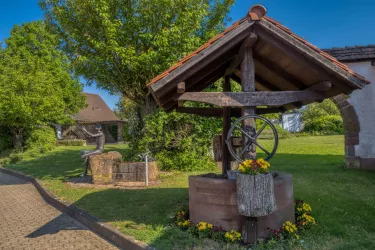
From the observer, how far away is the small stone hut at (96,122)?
124 feet

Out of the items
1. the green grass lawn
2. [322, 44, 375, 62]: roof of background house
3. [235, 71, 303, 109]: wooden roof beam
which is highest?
[322, 44, 375, 62]: roof of background house

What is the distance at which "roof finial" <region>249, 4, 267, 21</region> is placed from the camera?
4301 mm

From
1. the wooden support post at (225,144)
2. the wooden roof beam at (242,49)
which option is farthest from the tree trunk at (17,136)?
the wooden roof beam at (242,49)

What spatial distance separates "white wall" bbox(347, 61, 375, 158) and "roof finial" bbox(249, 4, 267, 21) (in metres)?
7.55

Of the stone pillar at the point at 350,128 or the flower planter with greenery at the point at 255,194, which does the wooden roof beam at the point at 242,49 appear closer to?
the flower planter with greenery at the point at 255,194

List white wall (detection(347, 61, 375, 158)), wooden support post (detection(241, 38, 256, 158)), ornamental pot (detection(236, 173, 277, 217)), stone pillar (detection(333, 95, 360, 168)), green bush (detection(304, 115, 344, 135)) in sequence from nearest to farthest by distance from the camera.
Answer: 1. ornamental pot (detection(236, 173, 277, 217))
2. wooden support post (detection(241, 38, 256, 158))
3. white wall (detection(347, 61, 375, 158))
4. stone pillar (detection(333, 95, 360, 168))
5. green bush (detection(304, 115, 344, 135))

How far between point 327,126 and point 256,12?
32.4m

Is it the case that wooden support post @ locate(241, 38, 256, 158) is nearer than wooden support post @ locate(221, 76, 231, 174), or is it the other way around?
wooden support post @ locate(241, 38, 256, 158)

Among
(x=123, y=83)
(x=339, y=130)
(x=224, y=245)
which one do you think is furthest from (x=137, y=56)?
(x=339, y=130)

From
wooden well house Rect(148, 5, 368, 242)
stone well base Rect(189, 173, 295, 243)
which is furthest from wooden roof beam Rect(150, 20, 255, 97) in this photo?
stone well base Rect(189, 173, 295, 243)

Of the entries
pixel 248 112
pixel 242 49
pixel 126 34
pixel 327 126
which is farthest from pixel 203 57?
pixel 327 126

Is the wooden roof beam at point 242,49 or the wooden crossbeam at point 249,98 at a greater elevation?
the wooden roof beam at point 242,49

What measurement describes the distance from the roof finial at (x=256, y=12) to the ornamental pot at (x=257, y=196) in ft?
7.68

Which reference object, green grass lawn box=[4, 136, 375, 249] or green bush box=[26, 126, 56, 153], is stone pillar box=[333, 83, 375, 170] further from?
green bush box=[26, 126, 56, 153]
